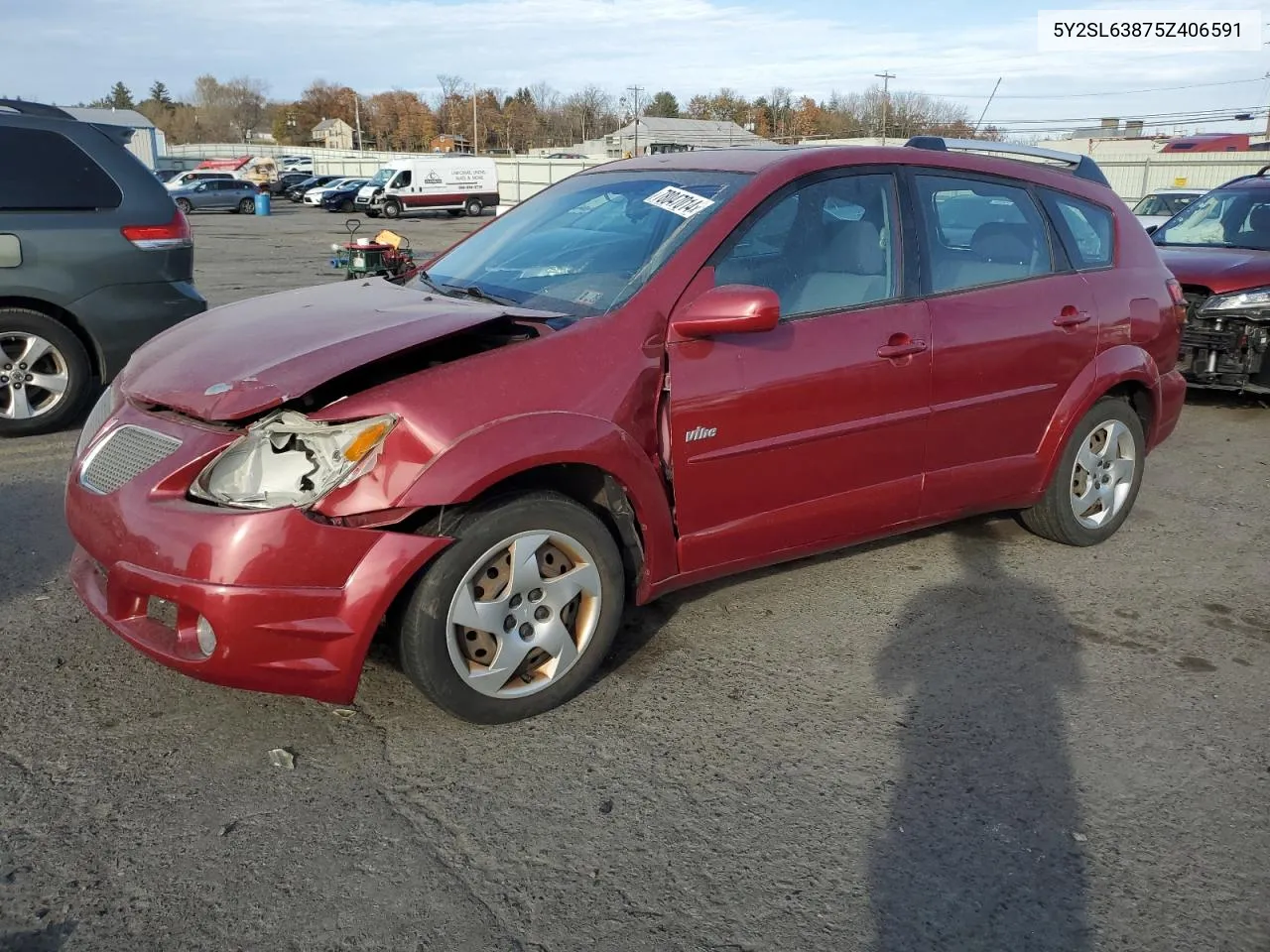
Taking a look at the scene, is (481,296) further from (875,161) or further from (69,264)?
(69,264)

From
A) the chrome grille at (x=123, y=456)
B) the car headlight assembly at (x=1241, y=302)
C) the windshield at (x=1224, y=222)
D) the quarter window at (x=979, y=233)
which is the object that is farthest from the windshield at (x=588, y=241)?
the windshield at (x=1224, y=222)

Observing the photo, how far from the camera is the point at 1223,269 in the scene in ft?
26.3

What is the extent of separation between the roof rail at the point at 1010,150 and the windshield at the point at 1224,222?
4.21 meters

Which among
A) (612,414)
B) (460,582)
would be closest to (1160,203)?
(612,414)

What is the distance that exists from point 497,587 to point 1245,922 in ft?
6.89

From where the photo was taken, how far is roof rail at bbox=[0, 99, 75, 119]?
21.7ft

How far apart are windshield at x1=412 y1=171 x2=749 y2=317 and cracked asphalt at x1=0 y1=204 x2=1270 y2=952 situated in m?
1.29

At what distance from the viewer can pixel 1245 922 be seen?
255cm

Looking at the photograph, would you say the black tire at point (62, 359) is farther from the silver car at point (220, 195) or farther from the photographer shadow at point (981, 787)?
the silver car at point (220, 195)

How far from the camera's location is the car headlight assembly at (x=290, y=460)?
2.99 meters

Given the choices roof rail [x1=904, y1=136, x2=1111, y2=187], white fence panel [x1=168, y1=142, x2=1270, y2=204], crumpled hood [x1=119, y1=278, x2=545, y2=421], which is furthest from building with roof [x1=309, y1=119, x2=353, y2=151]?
crumpled hood [x1=119, y1=278, x2=545, y2=421]

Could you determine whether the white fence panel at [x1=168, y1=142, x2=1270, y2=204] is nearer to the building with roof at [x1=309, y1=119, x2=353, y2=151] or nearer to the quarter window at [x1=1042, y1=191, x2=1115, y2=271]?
the quarter window at [x1=1042, y1=191, x2=1115, y2=271]

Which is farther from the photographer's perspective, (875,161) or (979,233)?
(979,233)

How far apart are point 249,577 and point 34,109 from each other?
17.6ft
